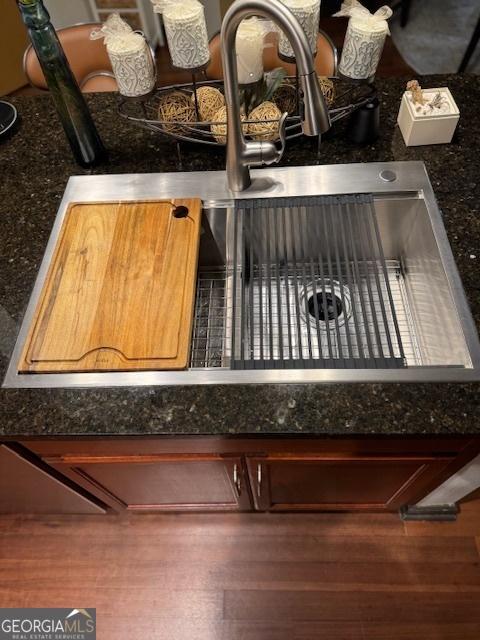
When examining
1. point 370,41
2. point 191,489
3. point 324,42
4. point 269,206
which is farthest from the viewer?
point 324,42

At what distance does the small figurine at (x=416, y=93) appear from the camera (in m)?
0.93

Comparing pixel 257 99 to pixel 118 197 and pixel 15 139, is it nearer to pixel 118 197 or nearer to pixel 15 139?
pixel 118 197

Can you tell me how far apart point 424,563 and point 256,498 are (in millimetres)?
533

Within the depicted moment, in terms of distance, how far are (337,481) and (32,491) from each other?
0.70m

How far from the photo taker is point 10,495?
1.09 metres

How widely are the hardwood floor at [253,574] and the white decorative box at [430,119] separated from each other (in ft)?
3.38

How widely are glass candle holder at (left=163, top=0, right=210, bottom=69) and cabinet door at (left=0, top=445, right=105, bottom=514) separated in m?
0.78

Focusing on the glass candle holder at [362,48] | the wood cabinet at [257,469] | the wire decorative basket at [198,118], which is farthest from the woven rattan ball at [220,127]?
the wood cabinet at [257,469]

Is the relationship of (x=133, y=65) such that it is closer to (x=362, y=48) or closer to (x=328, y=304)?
(x=362, y=48)

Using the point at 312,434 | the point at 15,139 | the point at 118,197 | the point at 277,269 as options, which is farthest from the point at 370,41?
the point at 15,139

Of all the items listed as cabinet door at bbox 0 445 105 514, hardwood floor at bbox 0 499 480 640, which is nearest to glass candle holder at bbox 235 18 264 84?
cabinet door at bbox 0 445 105 514

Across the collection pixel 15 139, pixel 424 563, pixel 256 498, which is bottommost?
pixel 424 563

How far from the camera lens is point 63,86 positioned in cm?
85

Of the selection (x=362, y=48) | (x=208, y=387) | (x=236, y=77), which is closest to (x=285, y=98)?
(x=362, y=48)
